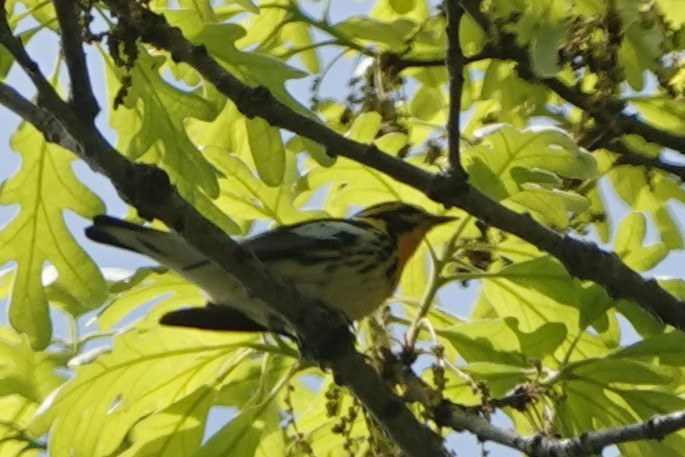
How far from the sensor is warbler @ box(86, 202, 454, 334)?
2.49 metres

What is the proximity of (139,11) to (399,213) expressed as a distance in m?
1.03

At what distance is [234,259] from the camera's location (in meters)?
1.96

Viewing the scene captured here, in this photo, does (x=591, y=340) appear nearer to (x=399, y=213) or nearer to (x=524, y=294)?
(x=524, y=294)

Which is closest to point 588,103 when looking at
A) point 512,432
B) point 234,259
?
point 512,432

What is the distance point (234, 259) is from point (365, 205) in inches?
34.3

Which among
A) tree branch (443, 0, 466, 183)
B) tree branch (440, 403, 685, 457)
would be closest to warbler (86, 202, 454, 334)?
tree branch (440, 403, 685, 457)

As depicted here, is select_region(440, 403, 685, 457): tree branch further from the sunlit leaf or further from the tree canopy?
the sunlit leaf

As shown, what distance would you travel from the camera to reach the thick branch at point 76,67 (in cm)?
187

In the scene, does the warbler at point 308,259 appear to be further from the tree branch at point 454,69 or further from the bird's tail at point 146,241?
the tree branch at point 454,69

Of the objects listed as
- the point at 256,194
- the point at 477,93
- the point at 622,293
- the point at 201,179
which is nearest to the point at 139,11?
the point at 201,179

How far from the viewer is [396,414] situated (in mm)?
2148

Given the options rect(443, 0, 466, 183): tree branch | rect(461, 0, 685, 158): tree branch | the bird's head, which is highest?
rect(443, 0, 466, 183): tree branch

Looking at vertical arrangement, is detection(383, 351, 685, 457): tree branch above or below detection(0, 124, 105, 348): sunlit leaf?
below

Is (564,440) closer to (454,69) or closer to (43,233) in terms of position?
(454,69)
